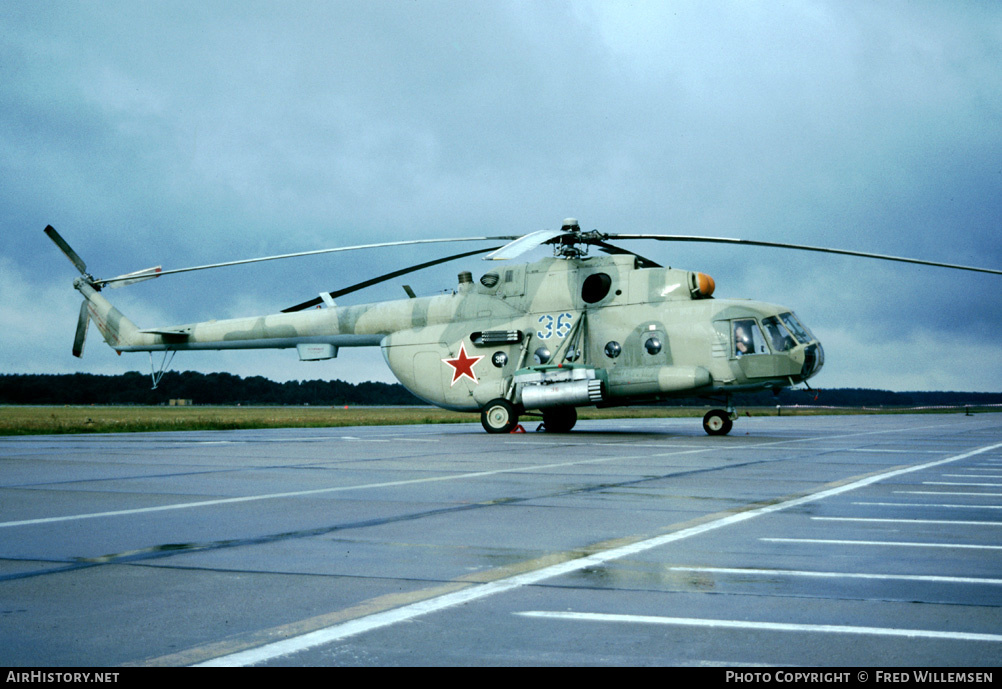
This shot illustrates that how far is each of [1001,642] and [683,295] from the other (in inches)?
823

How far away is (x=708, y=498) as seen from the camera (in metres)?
9.56

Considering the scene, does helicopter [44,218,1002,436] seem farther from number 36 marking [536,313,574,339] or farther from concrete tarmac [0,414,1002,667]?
concrete tarmac [0,414,1002,667]

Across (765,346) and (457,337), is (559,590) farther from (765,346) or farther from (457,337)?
(457,337)

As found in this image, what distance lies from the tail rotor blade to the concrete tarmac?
2225 centimetres

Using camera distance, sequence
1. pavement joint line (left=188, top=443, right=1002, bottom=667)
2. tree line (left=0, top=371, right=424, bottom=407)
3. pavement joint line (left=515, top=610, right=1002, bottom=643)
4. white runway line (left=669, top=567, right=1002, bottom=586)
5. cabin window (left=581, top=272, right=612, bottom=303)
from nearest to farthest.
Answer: pavement joint line (left=188, top=443, right=1002, bottom=667) → pavement joint line (left=515, top=610, right=1002, bottom=643) → white runway line (left=669, top=567, right=1002, bottom=586) → cabin window (left=581, top=272, right=612, bottom=303) → tree line (left=0, top=371, right=424, bottom=407)

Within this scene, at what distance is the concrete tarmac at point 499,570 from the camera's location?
154 inches

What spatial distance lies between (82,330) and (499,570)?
3128 centimetres

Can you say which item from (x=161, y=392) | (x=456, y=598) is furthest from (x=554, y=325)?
(x=161, y=392)

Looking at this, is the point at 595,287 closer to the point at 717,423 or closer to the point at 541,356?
the point at 541,356

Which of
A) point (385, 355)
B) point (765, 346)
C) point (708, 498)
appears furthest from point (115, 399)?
point (708, 498)

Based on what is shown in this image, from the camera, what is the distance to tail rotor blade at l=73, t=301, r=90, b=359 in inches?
1284

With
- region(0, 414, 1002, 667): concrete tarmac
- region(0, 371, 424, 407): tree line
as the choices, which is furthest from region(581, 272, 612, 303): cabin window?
region(0, 371, 424, 407): tree line

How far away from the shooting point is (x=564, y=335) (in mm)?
25359

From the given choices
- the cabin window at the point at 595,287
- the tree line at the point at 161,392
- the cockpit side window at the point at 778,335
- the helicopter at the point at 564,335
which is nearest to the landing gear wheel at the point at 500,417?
the helicopter at the point at 564,335
